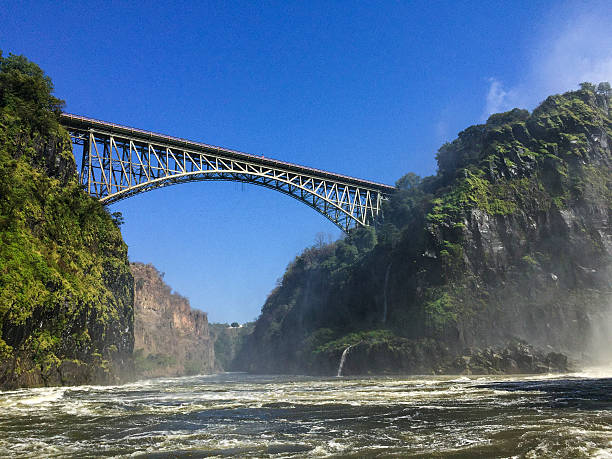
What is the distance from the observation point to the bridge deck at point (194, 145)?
39.8 metres

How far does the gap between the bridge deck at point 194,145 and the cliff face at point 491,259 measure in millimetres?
8505

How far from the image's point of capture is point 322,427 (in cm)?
1202

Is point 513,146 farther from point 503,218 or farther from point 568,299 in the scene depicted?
point 568,299

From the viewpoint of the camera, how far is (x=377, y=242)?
64.4 m

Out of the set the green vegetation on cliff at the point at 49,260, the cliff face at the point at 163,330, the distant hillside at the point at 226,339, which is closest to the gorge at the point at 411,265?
the green vegetation on cliff at the point at 49,260

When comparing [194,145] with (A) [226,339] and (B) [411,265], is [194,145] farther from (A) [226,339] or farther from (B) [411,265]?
(A) [226,339]

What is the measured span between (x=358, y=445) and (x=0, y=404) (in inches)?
554

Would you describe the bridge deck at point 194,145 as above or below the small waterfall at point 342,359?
above

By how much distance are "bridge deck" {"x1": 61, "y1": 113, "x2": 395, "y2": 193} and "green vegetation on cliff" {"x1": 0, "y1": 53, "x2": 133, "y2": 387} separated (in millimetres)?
2783

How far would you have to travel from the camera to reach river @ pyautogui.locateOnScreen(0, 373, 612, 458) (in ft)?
29.7

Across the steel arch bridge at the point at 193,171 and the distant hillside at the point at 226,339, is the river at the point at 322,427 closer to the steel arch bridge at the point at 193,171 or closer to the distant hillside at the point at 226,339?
the steel arch bridge at the point at 193,171

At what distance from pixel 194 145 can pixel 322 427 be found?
3974 cm

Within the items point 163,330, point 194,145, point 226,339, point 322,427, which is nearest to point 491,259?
point 194,145

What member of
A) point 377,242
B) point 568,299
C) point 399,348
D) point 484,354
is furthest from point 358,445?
point 377,242
